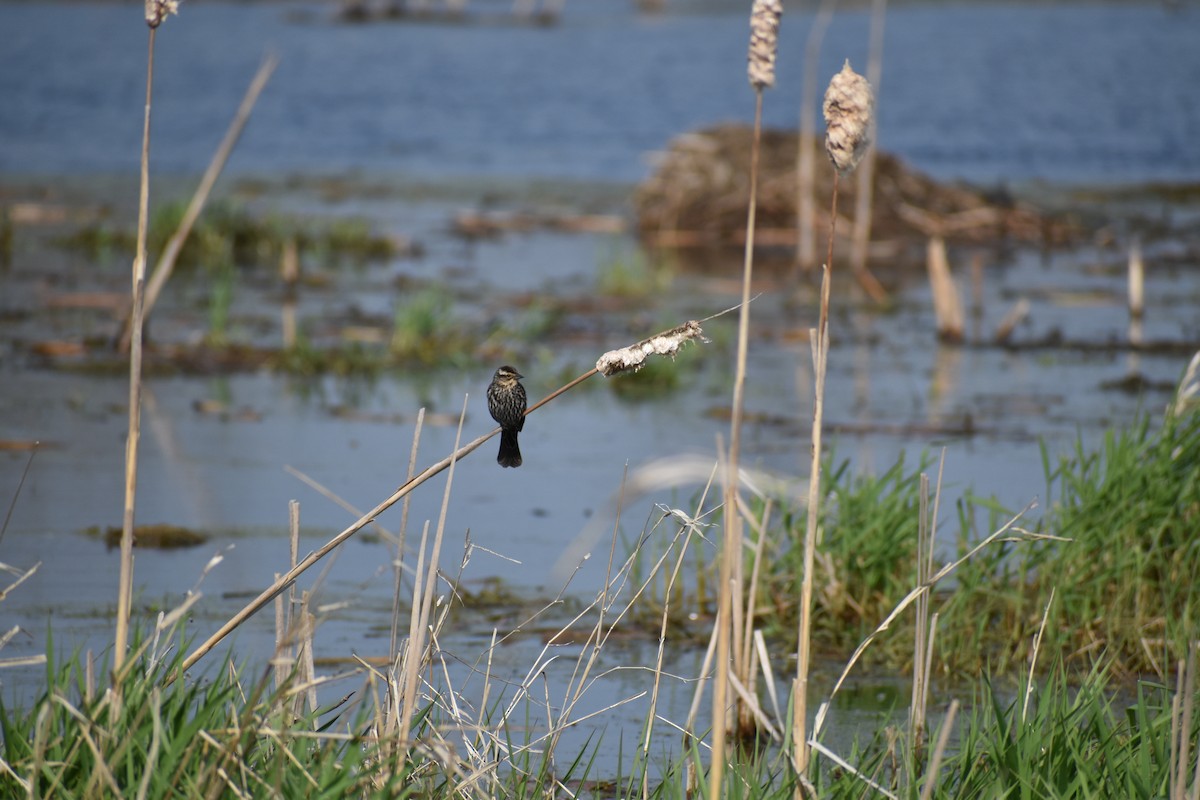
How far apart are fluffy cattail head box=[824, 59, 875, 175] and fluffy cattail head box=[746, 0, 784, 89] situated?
0.11 meters

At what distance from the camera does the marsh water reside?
219 inches

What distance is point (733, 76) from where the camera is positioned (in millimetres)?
39688

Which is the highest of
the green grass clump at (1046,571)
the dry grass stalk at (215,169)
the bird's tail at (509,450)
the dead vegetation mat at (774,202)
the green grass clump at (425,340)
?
the dead vegetation mat at (774,202)

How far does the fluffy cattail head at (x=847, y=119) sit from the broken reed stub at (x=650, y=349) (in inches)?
15.8

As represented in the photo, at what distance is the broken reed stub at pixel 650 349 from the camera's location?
2.39 metres

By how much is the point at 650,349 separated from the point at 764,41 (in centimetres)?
61

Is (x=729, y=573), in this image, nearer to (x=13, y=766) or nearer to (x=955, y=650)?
(x=13, y=766)

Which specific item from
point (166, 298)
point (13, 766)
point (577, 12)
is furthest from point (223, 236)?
point (577, 12)

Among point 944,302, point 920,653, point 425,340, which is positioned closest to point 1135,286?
point 944,302

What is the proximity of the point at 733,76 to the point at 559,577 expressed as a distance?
35604mm

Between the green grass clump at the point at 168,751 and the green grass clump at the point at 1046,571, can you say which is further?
the green grass clump at the point at 1046,571

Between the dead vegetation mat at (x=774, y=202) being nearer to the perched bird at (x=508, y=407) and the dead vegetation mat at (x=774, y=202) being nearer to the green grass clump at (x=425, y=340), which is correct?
the green grass clump at (x=425, y=340)

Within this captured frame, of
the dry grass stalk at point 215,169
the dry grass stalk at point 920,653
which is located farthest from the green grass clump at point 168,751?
the dry grass stalk at point 215,169

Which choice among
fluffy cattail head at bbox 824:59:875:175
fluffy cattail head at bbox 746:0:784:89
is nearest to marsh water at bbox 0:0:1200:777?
fluffy cattail head at bbox 824:59:875:175
